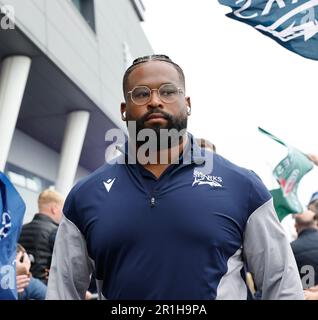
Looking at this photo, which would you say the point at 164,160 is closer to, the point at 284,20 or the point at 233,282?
the point at 233,282

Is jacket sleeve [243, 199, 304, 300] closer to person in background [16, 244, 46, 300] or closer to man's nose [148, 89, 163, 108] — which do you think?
man's nose [148, 89, 163, 108]

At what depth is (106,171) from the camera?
5.99 feet

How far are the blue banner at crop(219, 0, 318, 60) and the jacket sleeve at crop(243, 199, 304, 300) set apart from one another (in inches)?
87.2

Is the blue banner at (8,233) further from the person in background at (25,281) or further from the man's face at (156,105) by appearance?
the man's face at (156,105)

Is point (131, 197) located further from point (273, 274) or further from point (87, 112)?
point (87, 112)

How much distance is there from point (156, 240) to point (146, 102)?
0.49 meters

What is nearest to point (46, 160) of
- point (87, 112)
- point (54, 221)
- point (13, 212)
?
point (87, 112)

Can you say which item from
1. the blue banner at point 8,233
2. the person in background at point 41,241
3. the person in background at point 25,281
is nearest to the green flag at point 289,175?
the person in background at point 41,241

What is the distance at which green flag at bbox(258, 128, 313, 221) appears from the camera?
608cm

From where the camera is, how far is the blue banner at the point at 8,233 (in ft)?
8.10

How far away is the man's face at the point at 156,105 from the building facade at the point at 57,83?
1023 cm

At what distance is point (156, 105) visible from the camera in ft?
5.46

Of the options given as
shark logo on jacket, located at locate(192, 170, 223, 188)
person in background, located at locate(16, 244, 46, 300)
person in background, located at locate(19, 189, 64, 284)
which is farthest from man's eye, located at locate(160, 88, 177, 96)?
person in background, located at locate(19, 189, 64, 284)

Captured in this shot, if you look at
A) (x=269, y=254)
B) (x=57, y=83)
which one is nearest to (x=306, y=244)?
(x=269, y=254)
